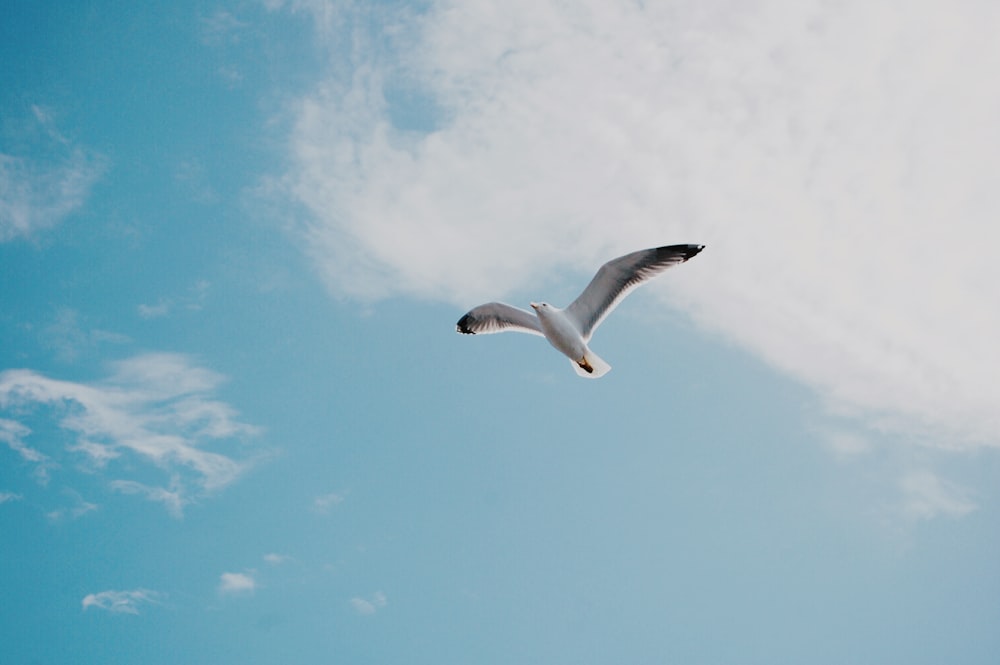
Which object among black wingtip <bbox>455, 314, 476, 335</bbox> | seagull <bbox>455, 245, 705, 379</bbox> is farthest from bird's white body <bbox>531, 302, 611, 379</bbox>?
black wingtip <bbox>455, 314, 476, 335</bbox>

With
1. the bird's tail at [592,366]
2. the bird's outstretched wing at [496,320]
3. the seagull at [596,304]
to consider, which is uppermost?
the bird's outstretched wing at [496,320]

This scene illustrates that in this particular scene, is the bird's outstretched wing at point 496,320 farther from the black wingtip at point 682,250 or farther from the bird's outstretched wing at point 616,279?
the black wingtip at point 682,250

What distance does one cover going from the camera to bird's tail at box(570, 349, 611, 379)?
34.7 ft

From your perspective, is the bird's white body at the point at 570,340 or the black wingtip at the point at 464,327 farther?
the black wingtip at the point at 464,327

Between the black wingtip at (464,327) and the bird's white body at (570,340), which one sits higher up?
the black wingtip at (464,327)

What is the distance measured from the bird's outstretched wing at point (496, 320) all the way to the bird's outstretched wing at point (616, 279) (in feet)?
2.51

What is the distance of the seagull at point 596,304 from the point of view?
34.1 feet

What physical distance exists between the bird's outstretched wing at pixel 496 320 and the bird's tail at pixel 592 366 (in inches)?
36.2

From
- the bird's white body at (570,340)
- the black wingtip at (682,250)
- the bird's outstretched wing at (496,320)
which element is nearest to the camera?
the black wingtip at (682,250)

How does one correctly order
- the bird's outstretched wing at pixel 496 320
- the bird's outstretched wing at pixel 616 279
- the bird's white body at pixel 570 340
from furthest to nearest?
the bird's outstretched wing at pixel 496 320 < the bird's white body at pixel 570 340 < the bird's outstretched wing at pixel 616 279

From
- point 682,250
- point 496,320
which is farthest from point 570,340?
point 682,250

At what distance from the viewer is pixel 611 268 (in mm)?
10531

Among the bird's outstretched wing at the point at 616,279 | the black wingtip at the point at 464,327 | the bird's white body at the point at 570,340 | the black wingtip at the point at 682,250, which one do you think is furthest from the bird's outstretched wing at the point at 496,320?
the black wingtip at the point at 682,250

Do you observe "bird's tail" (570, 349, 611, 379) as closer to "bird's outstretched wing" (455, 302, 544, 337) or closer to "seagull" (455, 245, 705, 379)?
"seagull" (455, 245, 705, 379)
